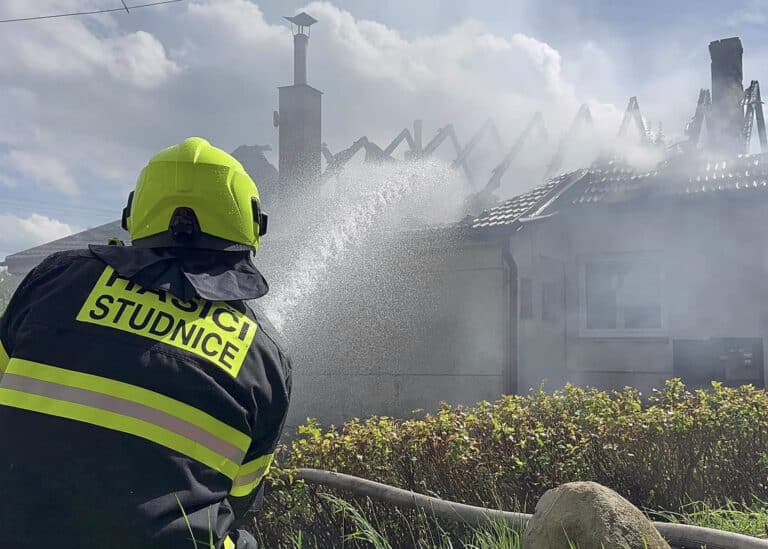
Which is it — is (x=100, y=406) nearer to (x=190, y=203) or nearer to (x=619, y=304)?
(x=190, y=203)

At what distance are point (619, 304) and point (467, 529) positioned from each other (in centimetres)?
874

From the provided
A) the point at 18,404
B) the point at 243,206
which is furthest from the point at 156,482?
the point at 243,206

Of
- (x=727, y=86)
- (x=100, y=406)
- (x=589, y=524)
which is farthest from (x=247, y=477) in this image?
(x=727, y=86)

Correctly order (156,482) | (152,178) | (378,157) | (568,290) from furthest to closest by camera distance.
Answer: (378,157)
(568,290)
(152,178)
(156,482)


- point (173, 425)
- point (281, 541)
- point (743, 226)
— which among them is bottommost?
point (281, 541)

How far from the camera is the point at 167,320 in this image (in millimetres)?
1832

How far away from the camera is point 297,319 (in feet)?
38.4

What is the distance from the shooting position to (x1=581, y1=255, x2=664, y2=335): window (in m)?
10.9

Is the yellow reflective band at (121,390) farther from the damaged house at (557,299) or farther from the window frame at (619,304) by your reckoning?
the window frame at (619,304)

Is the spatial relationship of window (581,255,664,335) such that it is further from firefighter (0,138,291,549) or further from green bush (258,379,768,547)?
firefighter (0,138,291,549)

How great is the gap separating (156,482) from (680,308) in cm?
999

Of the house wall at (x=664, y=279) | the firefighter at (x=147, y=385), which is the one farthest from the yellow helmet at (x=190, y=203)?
the house wall at (x=664, y=279)

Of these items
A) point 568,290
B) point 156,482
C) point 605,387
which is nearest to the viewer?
point 156,482

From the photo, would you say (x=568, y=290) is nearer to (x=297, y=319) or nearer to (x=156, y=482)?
(x=297, y=319)
